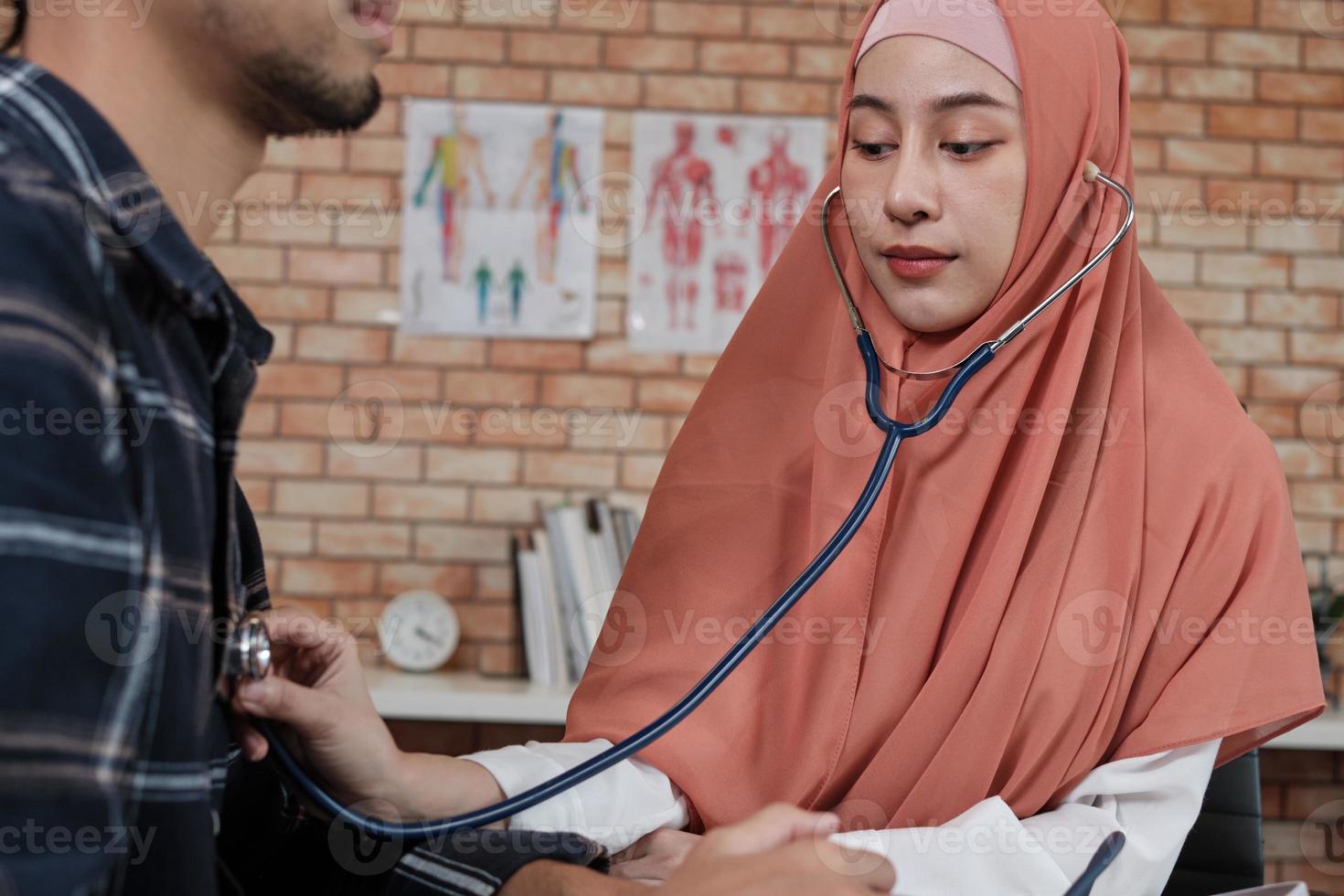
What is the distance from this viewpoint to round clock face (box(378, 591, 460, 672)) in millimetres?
2719

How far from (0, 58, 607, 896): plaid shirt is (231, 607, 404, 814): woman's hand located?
4cm

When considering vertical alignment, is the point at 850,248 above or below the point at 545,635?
above

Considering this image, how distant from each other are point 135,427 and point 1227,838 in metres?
1.37

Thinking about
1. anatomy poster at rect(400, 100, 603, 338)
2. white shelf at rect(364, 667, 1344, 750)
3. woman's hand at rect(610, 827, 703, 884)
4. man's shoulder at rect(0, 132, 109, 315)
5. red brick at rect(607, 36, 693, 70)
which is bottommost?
white shelf at rect(364, 667, 1344, 750)

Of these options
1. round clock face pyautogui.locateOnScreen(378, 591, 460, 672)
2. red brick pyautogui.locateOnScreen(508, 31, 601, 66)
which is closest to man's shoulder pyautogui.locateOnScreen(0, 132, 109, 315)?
round clock face pyautogui.locateOnScreen(378, 591, 460, 672)

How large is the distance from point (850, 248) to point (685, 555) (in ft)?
1.41

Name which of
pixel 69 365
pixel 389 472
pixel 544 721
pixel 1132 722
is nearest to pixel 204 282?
pixel 69 365

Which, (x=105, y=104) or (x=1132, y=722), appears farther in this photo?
(x=1132, y=722)

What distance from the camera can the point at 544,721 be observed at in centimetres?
240

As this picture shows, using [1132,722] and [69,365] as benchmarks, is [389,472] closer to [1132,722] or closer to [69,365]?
[1132,722]

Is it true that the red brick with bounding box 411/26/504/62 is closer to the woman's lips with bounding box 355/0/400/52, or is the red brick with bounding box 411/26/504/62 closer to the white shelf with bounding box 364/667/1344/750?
the white shelf with bounding box 364/667/1344/750

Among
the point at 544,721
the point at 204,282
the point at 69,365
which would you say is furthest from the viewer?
the point at 544,721

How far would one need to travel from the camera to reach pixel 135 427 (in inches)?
28.6

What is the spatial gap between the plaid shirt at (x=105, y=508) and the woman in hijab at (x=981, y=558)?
0.50 m
